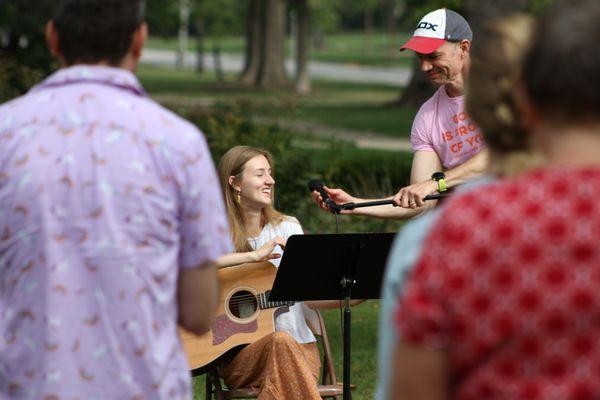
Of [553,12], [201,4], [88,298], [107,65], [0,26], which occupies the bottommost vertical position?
[201,4]

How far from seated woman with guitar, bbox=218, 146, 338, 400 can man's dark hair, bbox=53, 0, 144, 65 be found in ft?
9.43

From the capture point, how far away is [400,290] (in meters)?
2.52

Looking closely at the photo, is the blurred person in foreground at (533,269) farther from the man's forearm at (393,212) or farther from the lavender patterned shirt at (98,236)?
the man's forearm at (393,212)

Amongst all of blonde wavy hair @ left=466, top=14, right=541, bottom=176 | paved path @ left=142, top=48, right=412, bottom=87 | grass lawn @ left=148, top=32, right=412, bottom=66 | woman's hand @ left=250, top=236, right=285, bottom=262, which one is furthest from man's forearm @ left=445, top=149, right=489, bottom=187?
grass lawn @ left=148, top=32, right=412, bottom=66

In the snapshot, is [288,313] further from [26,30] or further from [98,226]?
[26,30]

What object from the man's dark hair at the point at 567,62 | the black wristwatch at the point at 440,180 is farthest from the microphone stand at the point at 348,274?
the man's dark hair at the point at 567,62

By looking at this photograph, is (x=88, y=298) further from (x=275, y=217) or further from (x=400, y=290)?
(x=275, y=217)

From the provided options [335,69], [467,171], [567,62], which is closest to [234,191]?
[467,171]

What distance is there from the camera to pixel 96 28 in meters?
3.02

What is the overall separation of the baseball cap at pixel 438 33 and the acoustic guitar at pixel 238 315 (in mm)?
1216

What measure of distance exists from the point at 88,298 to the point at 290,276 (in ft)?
8.19

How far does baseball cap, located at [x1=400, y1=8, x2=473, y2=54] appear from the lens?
19.7ft

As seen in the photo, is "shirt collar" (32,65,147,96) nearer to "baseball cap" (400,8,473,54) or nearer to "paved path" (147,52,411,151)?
"baseball cap" (400,8,473,54)

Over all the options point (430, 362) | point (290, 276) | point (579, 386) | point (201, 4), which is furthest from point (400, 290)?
point (201, 4)
